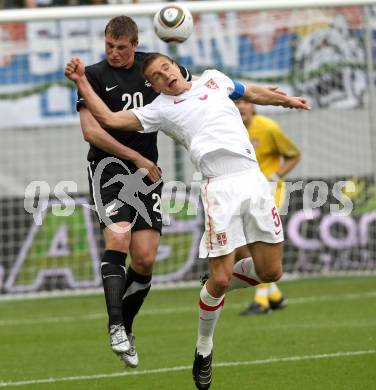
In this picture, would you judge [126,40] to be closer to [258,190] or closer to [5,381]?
[258,190]

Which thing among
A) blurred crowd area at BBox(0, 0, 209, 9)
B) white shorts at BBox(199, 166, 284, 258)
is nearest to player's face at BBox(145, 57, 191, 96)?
white shorts at BBox(199, 166, 284, 258)

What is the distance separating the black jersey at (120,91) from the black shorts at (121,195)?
0.27 feet

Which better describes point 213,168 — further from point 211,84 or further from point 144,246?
point 144,246

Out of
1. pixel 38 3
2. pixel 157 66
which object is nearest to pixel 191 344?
pixel 157 66

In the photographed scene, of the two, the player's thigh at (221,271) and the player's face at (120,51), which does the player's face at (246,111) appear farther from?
the player's thigh at (221,271)

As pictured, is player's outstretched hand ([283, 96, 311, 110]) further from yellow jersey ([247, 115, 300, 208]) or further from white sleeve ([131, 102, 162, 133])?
yellow jersey ([247, 115, 300, 208])

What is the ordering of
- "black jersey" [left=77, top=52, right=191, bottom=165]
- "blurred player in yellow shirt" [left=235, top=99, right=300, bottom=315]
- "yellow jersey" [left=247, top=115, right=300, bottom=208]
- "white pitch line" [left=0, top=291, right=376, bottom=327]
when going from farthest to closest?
"white pitch line" [left=0, top=291, right=376, bottom=327] < "yellow jersey" [left=247, top=115, right=300, bottom=208] < "blurred player in yellow shirt" [left=235, top=99, right=300, bottom=315] < "black jersey" [left=77, top=52, right=191, bottom=165]

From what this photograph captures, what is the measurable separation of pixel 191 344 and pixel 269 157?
9.28ft

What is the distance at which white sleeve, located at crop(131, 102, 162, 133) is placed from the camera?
7.34m

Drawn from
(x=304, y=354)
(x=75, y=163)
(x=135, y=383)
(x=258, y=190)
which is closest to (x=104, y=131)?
(x=258, y=190)

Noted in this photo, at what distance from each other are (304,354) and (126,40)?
2.89 m

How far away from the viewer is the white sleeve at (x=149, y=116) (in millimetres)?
7341

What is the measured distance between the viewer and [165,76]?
725cm

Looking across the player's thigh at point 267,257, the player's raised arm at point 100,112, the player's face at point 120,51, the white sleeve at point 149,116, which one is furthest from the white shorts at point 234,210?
the player's face at point 120,51
